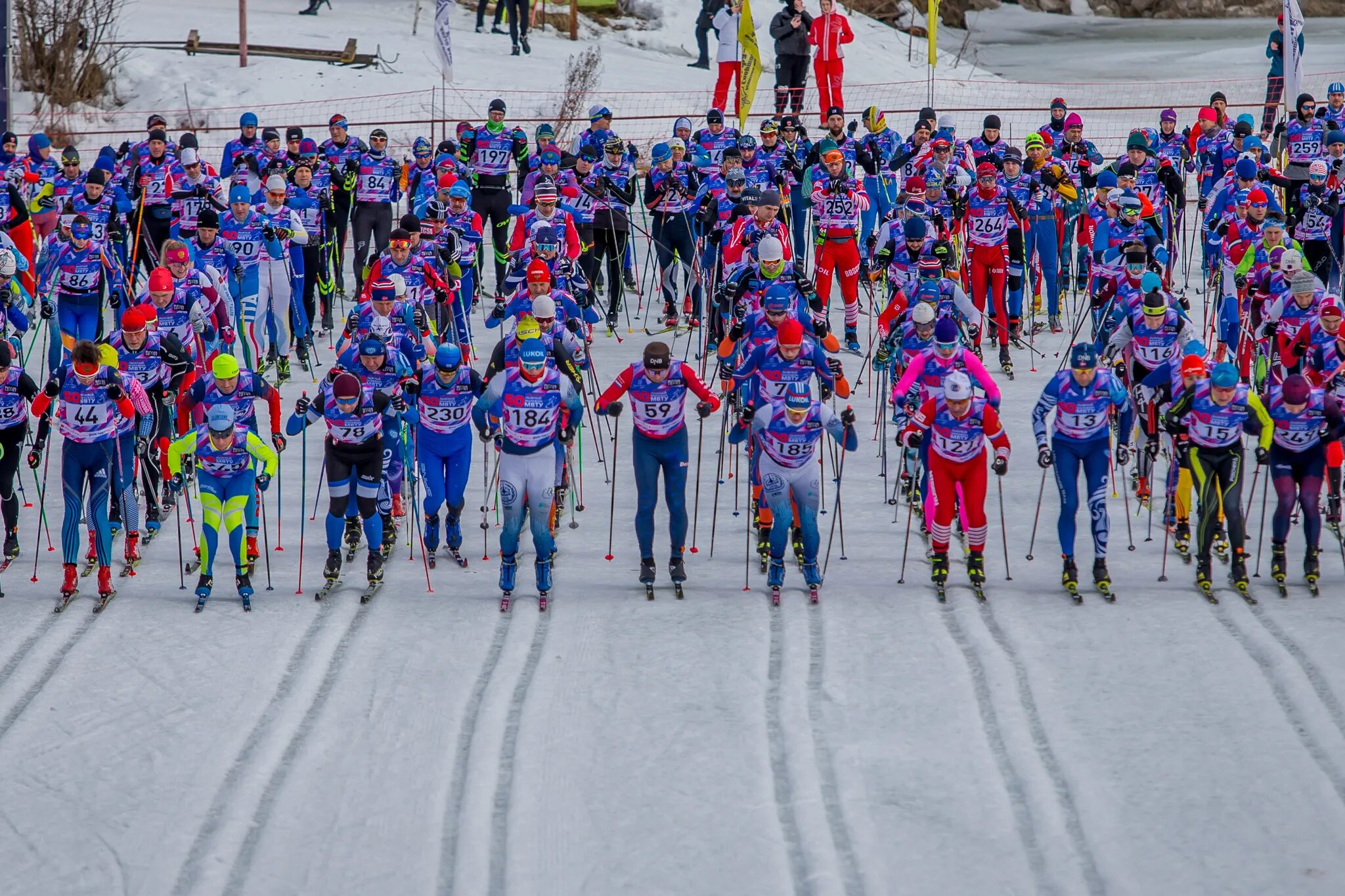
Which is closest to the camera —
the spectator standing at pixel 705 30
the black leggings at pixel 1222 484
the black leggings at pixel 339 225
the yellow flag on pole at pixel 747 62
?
the black leggings at pixel 1222 484

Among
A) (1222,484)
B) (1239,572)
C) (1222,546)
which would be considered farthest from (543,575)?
(1222,546)

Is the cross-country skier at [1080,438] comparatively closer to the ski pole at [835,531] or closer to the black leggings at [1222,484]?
the black leggings at [1222,484]

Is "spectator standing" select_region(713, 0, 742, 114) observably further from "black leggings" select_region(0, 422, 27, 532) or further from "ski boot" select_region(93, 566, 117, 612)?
"ski boot" select_region(93, 566, 117, 612)

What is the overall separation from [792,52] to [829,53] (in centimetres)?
107

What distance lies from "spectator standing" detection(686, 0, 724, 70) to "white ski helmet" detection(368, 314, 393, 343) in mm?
15348

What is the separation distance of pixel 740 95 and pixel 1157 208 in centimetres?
686

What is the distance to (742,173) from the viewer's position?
17266 mm

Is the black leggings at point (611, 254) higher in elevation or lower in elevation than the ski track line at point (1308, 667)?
higher

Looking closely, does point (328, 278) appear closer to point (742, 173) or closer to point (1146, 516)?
point (742, 173)

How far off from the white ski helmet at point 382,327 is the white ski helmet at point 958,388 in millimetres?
4388

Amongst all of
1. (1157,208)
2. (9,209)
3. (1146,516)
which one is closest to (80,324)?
(9,209)

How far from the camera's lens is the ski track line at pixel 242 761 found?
8344 millimetres

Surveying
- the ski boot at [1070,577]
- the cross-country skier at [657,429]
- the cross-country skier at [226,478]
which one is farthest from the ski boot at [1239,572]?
the cross-country skier at [226,478]

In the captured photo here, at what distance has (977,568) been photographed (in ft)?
38.4
